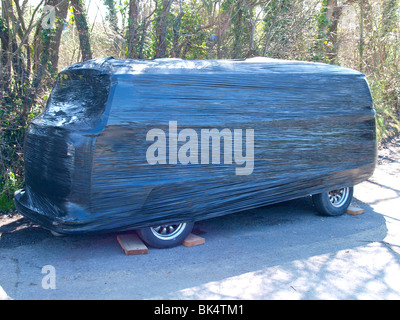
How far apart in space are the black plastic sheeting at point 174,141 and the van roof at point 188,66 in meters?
0.01

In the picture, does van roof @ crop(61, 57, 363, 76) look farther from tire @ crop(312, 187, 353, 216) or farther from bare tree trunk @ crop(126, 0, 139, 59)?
bare tree trunk @ crop(126, 0, 139, 59)

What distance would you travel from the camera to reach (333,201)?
241 inches

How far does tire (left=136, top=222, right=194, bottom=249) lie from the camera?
4.55 metres

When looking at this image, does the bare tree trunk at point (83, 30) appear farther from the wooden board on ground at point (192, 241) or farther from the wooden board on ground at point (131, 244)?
the wooden board on ground at point (192, 241)

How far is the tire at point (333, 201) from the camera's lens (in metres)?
5.92

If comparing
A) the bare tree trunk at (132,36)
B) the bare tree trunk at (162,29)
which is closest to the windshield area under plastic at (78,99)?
the bare tree trunk at (132,36)

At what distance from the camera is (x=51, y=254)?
4.54 metres

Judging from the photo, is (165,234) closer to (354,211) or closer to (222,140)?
(222,140)

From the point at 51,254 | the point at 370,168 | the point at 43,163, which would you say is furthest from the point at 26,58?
the point at 370,168

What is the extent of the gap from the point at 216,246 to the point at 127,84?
2104 mm

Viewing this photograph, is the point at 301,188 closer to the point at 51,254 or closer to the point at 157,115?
the point at 157,115

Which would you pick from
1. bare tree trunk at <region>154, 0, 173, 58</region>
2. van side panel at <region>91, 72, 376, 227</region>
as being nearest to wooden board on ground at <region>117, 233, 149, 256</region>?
van side panel at <region>91, 72, 376, 227</region>

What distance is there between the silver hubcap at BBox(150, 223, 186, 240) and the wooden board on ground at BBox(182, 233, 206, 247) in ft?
0.55

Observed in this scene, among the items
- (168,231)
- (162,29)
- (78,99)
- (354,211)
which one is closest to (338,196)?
(354,211)
